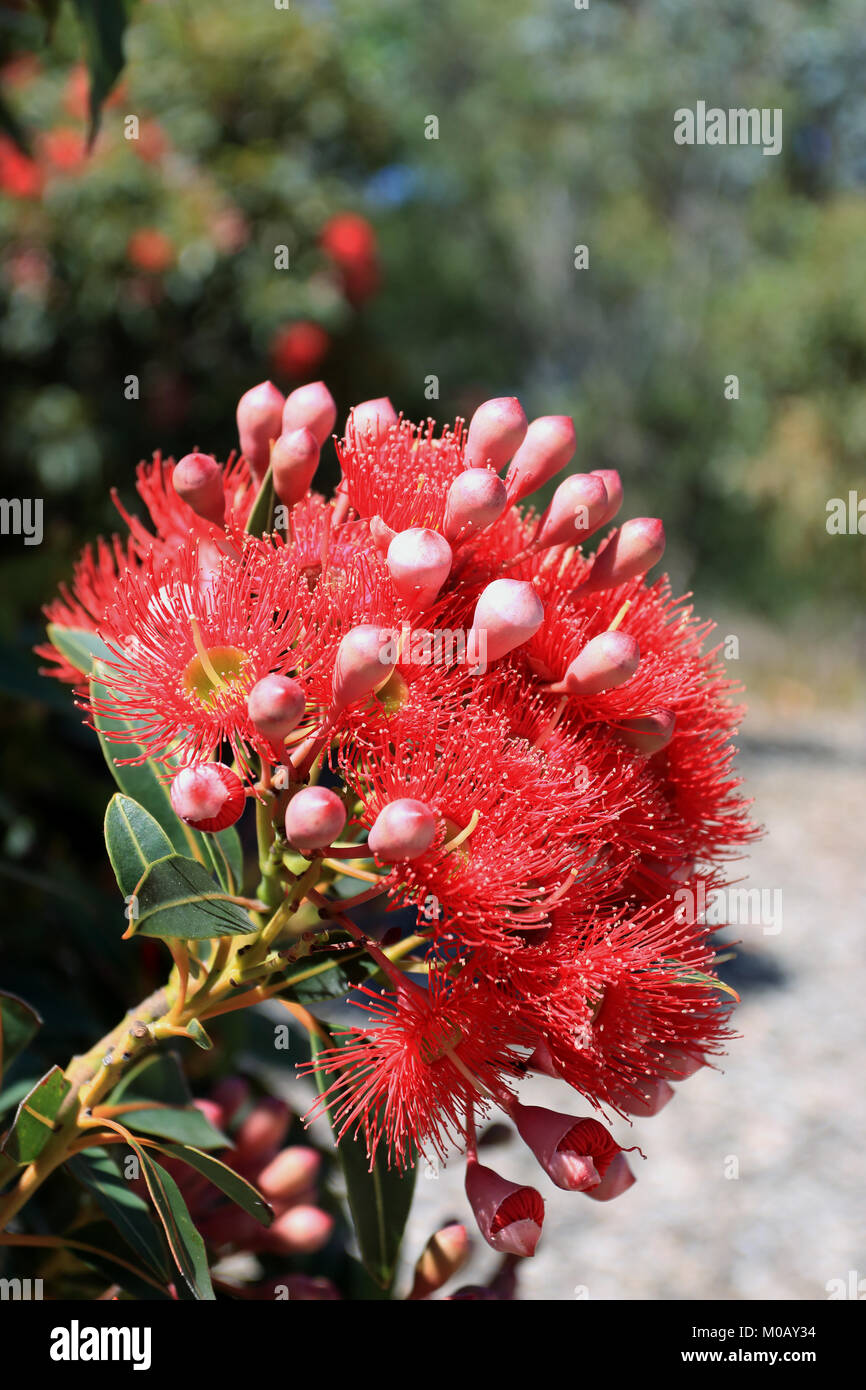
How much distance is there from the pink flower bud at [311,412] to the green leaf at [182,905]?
1.05ft

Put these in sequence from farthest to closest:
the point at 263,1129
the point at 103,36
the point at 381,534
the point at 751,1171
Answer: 1. the point at 751,1171
2. the point at 103,36
3. the point at 263,1129
4. the point at 381,534

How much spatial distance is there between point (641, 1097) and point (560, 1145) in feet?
0.23

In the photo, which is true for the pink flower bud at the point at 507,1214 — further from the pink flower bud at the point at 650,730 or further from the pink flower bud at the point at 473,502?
the pink flower bud at the point at 473,502

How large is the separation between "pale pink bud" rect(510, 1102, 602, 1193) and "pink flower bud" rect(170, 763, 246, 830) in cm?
26

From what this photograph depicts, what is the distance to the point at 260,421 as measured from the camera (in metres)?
0.89

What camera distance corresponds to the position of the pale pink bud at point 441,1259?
1017 mm

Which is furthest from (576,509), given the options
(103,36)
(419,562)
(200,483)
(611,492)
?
(103,36)

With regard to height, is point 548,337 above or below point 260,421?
above

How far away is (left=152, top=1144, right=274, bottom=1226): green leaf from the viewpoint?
82cm

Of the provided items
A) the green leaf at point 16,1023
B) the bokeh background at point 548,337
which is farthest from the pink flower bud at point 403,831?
the bokeh background at point 548,337

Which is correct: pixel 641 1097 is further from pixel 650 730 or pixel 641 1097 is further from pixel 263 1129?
pixel 263 1129

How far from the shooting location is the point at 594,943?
76 cm
